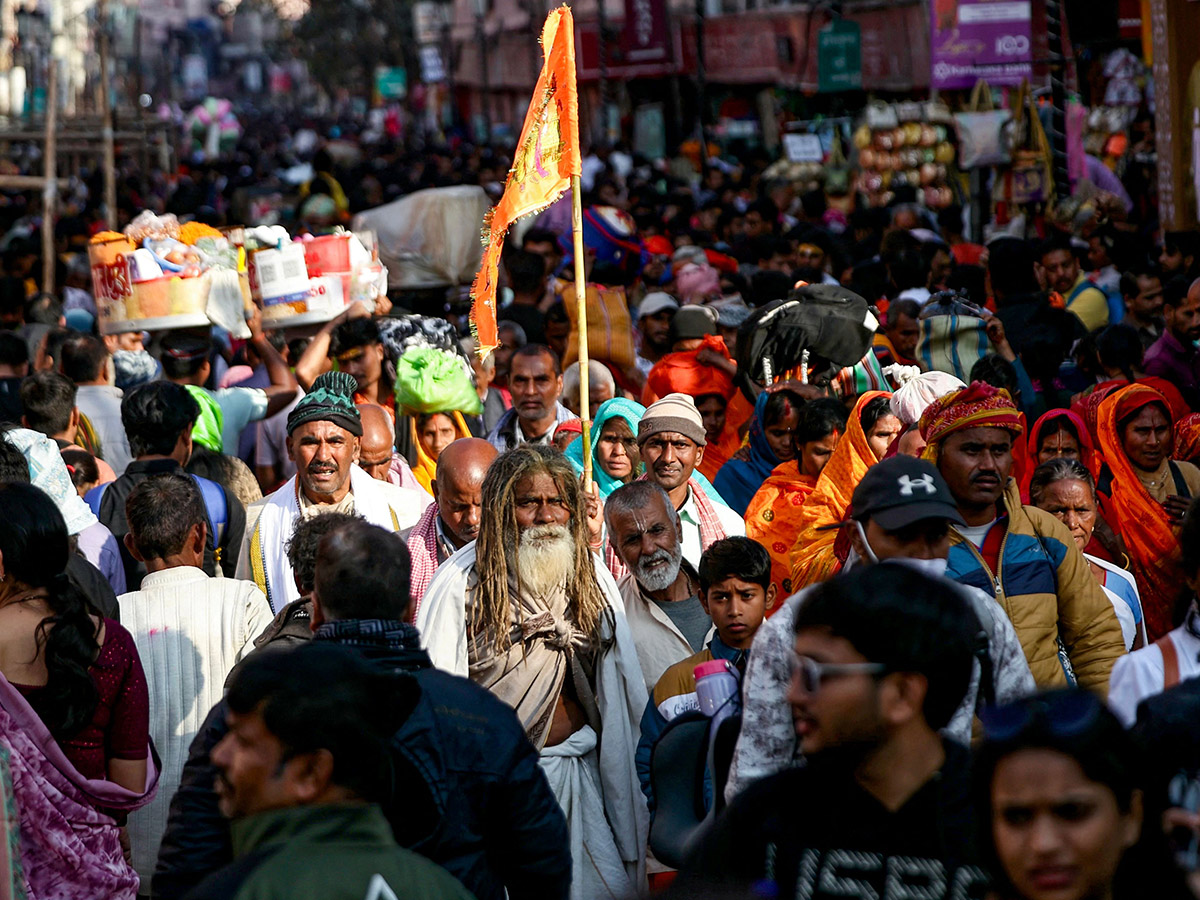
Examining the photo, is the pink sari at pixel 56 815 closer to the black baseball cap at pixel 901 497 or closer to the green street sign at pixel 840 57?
the black baseball cap at pixel 901 497

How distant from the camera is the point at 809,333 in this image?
7.10 metres

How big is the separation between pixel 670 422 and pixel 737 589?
54.2 inches

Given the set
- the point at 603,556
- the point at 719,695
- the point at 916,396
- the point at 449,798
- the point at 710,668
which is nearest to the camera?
the point at 449,798

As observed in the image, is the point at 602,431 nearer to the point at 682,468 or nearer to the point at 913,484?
the point at 682,468

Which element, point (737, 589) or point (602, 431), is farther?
point (602, 431)

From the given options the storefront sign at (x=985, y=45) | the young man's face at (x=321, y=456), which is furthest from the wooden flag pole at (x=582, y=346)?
the storefront sign at (x=985, y=45)

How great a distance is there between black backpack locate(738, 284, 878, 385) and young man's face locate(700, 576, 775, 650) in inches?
104

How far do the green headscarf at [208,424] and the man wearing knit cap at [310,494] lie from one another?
130 centimetres

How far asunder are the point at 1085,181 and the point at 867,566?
38.7 feet

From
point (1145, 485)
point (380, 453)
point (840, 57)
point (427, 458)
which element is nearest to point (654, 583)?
point (380, 453)

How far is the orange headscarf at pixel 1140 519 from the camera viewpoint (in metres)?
5.82

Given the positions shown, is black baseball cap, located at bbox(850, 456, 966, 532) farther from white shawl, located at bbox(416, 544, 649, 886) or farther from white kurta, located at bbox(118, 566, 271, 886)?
white kurta, located at bbox(118, 566, 271, 886)

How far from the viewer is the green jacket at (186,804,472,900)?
2.25m

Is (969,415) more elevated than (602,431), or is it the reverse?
(969,415)
